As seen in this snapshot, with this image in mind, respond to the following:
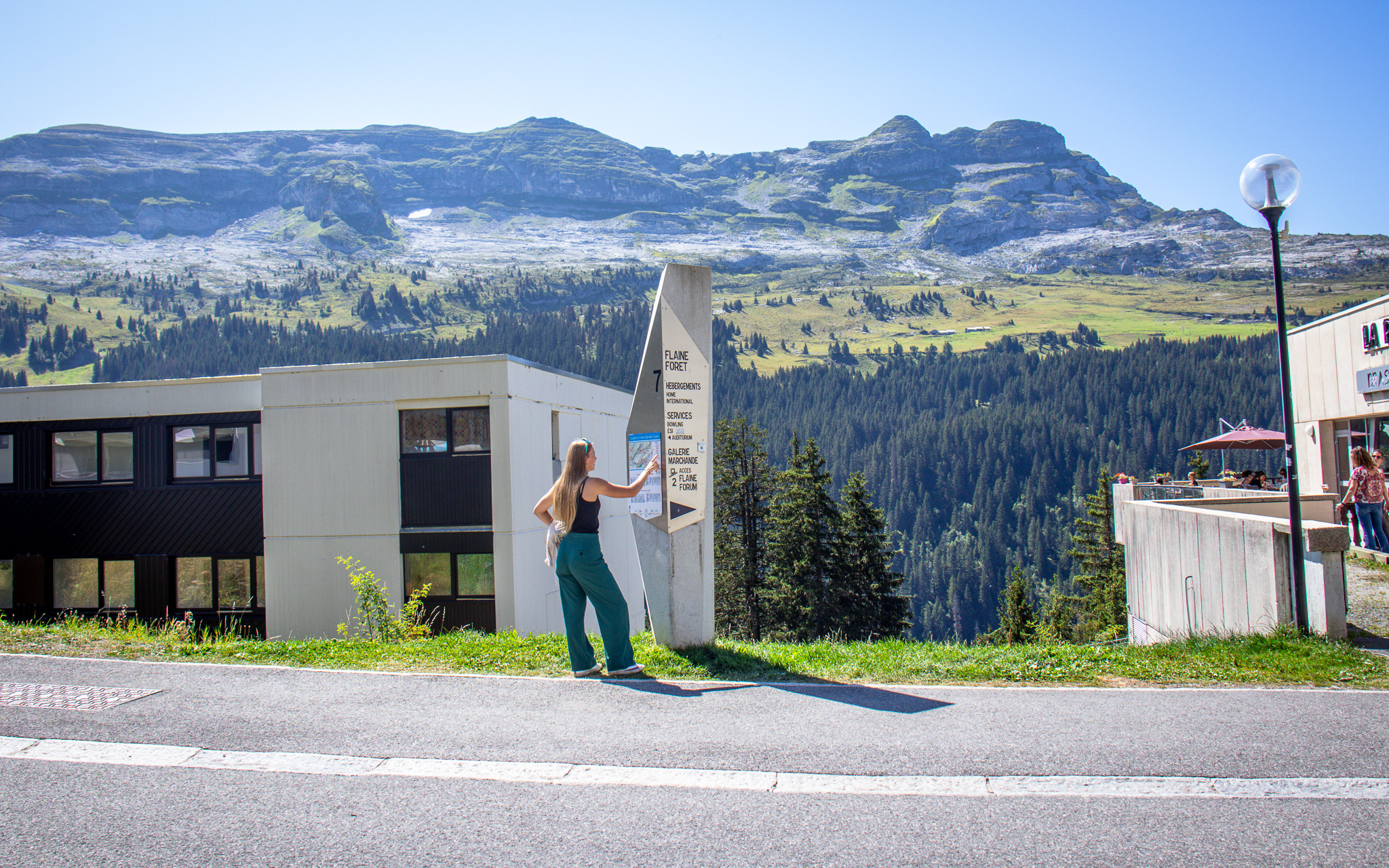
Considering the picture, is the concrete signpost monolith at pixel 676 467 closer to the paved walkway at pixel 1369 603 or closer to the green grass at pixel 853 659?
the green grass at pixel 853 659

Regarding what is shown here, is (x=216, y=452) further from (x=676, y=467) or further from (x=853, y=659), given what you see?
(x=853, y=659)

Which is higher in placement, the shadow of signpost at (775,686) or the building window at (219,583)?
the shadow of signpost at (775,686)

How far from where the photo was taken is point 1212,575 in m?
10.9

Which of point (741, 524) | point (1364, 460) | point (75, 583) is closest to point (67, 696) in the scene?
point (1364, 460)

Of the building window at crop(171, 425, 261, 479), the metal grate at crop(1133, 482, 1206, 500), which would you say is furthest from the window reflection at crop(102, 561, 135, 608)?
the metal grate at crop(1133, 482, 1206, 500)

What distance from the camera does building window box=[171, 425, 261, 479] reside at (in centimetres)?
2166

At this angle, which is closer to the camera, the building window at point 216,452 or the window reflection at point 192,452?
the building window at point 216,452

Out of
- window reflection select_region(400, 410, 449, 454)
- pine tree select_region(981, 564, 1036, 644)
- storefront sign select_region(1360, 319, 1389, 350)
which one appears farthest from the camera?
pine tree select_region(981, 564, 1036, 644)

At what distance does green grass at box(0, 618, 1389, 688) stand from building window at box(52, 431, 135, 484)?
50.9 feet

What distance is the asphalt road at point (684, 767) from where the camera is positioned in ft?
12.1

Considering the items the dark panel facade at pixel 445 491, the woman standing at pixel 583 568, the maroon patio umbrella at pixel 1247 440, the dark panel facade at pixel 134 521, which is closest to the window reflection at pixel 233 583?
the dark panel facade at pixel 134 521

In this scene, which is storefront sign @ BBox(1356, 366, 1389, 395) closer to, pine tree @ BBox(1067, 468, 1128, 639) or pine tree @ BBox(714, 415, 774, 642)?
pine tree @ BBox(1067, 468, 1128, 639)

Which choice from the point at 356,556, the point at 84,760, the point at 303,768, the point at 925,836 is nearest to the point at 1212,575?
the point at 925,836

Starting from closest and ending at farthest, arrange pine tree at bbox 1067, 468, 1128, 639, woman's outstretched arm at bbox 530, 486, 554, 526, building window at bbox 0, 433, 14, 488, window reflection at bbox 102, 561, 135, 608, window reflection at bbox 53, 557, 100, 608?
woman's outstretched arm at bbox 530, 486, 554, 526 → window reflection at bbox 102, 561, 135, 608 → window reflection at bbox 53, 557, 100, 608 → building window at bbox 0, 433, 14, 488 → pine tree at bbox 1067, 468, 1128, 639
